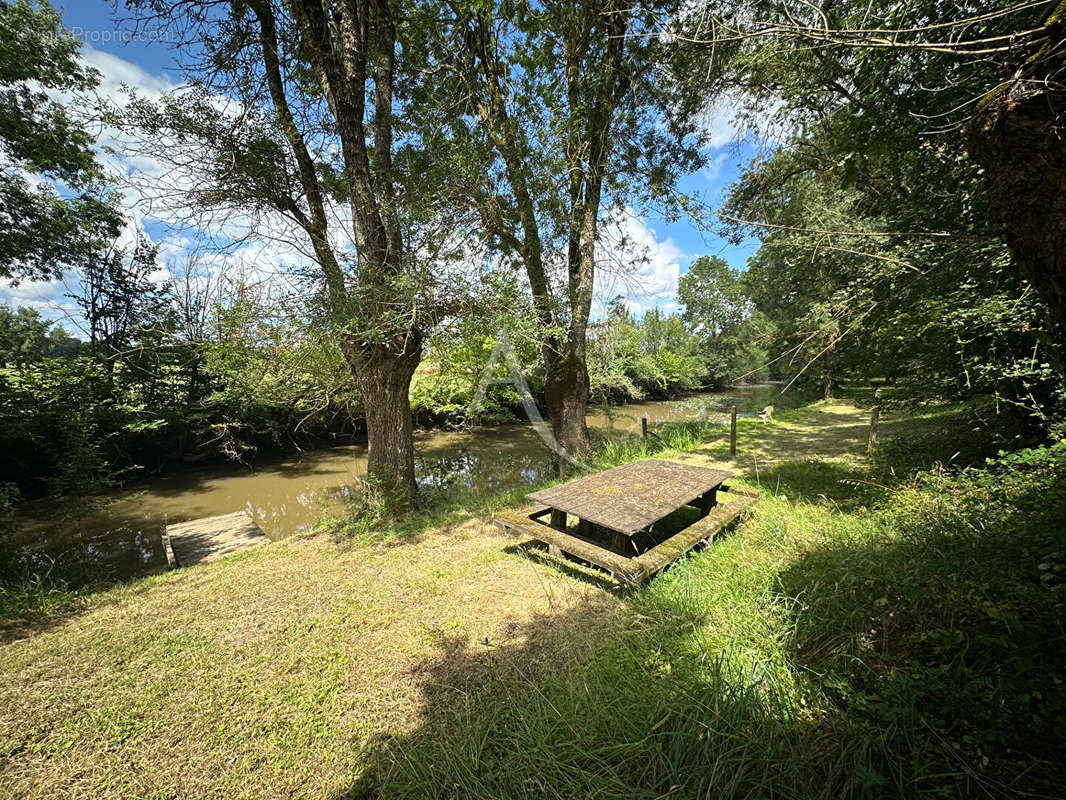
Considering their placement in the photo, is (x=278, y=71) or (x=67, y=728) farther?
(x=278, y=71)

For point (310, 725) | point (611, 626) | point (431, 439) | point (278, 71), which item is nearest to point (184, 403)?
point (431, 439)

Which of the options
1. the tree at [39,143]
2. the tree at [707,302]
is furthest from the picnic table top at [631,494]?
the tree at [707,302]

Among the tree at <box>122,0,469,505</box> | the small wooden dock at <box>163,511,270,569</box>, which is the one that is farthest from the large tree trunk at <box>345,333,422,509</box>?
the small wooden dock at <box>163,511,270,569</box>

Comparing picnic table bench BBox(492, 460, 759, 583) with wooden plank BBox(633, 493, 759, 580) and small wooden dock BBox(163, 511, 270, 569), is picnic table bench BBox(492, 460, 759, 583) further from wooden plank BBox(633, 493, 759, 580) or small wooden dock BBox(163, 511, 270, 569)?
small wooden dock BBox(163, 511, 270, 569)

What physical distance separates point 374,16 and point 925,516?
9058 millimetres

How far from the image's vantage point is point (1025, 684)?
1.59m

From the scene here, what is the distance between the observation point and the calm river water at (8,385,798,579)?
6848 millimetres

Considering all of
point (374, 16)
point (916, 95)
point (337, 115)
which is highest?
point (374, 16)

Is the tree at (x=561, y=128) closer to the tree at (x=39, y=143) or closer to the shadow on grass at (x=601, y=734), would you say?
the shadow on grass at (x=601, y=734)

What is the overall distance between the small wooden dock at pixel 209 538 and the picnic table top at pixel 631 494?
550 centimetres

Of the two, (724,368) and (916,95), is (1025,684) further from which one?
(724,368)

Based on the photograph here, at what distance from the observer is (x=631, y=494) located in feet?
13.6

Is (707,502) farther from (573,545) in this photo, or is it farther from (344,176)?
(344,176)

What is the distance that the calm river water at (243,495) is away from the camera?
685 centimetres
